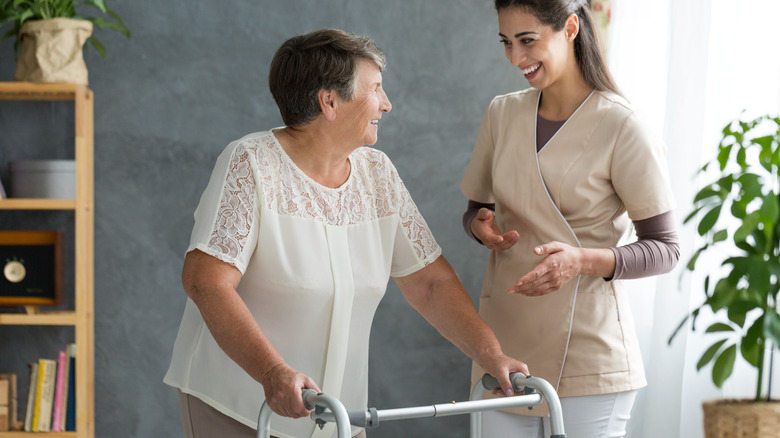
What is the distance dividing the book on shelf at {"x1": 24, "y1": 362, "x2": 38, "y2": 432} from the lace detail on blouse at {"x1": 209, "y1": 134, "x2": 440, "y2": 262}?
65.5 inches

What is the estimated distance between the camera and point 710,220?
6.34 ft

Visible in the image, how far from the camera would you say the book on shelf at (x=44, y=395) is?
8.70 ft

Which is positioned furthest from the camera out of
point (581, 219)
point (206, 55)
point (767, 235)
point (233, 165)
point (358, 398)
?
point (206, 55)

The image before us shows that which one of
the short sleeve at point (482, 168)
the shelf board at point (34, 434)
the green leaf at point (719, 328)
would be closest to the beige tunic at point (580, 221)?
the short sleeve at point (482, 168)

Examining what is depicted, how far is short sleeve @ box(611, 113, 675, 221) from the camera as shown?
5.41ft

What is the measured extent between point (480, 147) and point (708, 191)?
0.58 meters

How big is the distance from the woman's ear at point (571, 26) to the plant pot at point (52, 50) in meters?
1.70

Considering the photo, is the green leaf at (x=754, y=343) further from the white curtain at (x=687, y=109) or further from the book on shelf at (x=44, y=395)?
the book on shelf at (x=44, y=395)

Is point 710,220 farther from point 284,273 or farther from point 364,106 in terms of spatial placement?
point 284,273

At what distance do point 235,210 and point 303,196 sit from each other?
151 mm

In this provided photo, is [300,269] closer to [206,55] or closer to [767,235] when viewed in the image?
[767,235]

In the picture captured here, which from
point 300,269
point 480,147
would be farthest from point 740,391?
point 300,269

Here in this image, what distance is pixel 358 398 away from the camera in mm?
1612

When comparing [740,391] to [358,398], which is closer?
[358,398]
